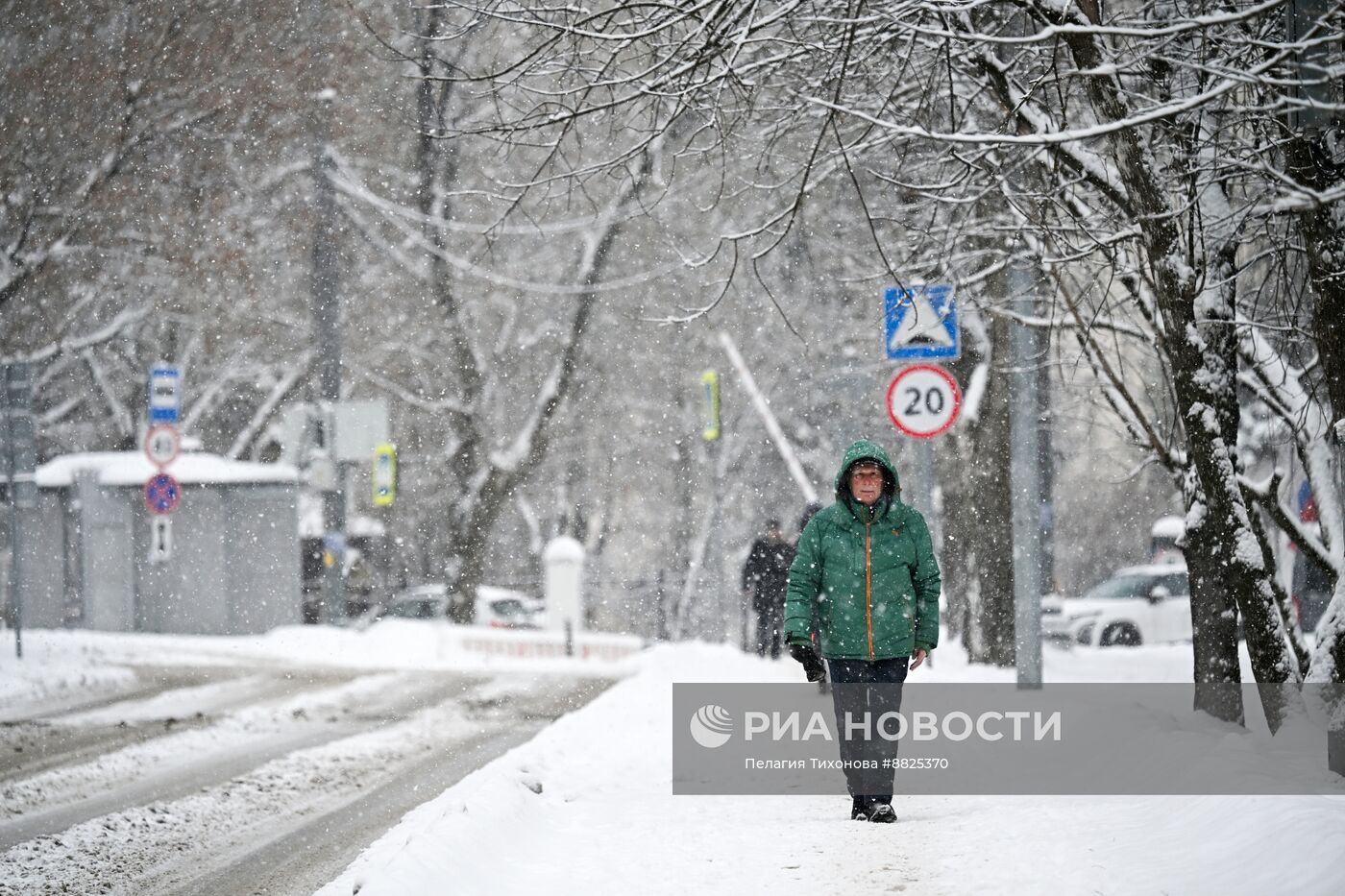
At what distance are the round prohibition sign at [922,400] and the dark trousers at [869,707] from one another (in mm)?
4605

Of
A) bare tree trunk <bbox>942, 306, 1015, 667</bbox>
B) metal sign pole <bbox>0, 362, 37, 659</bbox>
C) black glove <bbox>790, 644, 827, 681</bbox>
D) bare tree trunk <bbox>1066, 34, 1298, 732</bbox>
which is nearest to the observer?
black glove <bbox>790, 644, 827, 681</bbox>

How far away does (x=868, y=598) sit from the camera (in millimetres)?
7102

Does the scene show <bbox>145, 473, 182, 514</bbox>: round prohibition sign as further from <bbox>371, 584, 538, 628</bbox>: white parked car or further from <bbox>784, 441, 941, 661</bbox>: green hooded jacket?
<bbox>784, 441, 941, 661</bbox>: green hooded jacket

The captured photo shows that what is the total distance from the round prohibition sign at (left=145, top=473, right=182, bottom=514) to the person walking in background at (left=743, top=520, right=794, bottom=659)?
8479 mm

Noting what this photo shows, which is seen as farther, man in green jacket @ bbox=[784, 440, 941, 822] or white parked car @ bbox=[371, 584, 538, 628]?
white parked car @ bbox=[371, 584, 538, 628]

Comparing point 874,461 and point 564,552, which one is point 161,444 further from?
point 874,461

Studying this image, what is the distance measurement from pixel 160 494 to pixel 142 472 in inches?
165

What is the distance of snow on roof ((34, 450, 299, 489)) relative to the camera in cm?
2486

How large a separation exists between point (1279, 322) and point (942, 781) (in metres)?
3.36

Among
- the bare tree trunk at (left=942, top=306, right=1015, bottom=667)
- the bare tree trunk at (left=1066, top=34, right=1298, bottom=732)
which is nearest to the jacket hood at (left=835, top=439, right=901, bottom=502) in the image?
the bare tree trunk at (left=1066, top=34, right=1298, bottom=732)

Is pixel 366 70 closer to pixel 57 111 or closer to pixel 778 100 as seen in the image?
pixel 57 111

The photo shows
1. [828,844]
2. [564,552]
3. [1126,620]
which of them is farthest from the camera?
[1126,620]

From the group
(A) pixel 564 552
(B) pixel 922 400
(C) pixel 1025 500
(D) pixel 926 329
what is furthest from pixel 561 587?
(D) pixel 926 329

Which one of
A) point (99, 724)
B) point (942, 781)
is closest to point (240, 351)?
point (99, 724)
